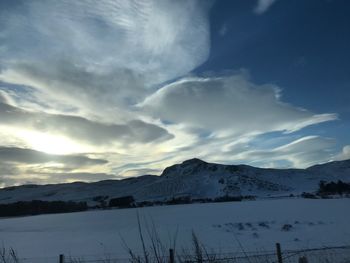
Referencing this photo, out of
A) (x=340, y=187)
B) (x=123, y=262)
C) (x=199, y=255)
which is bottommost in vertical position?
(x=123, y=262)

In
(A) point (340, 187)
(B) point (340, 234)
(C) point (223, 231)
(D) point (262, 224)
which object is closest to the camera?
(B) point (340, 234)

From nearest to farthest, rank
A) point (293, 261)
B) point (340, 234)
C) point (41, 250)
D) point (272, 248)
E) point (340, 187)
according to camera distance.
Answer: point (293, 261) < point (272, 248) < point (340, 234) < point (41, 250) < point (340, 187)

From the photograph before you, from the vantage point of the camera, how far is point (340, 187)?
556ft

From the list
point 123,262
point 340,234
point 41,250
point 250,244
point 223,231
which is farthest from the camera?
point 223,231

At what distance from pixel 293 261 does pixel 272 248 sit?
870 cm

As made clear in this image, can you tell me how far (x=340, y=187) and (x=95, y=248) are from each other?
528 ft

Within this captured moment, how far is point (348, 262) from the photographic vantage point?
41.7ft

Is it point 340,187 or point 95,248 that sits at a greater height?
point 340,187

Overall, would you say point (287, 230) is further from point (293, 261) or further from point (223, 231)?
point (293, 261)

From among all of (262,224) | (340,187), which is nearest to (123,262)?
(262,224)

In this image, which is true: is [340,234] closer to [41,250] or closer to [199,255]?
[41,250]

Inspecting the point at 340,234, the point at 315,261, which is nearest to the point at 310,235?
the point at 340,234

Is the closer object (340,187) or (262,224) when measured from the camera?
(262,224)

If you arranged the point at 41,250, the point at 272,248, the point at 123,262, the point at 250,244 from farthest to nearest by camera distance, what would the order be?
the point at 41,250, the point at 250,244, the point at 272,248, the point at 123,262
